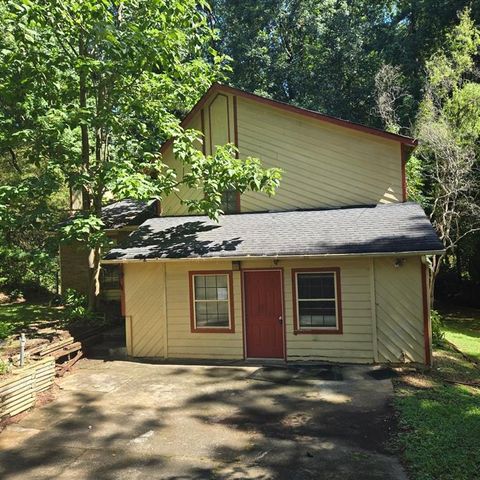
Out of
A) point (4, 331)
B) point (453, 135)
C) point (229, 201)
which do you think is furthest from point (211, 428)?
point (453, 135)

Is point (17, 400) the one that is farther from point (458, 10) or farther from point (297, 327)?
point (458, 10)

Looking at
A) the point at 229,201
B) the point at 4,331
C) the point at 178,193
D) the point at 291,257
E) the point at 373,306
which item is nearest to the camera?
the point at 291,257

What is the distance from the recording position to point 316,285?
1126 centimetres

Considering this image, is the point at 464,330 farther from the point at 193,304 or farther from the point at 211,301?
the point at 193,304

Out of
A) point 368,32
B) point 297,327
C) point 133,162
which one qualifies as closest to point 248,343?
point 297,327

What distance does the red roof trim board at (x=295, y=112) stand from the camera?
1225 centimetres

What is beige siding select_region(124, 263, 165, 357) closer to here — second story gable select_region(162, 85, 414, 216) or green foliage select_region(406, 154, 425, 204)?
second story gable select_region(162, 85, 414, 216)

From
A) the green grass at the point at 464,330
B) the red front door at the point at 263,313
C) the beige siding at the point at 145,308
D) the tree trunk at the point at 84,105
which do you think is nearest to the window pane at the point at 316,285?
the red front door at the point at 263,313

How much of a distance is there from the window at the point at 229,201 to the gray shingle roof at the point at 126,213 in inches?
108

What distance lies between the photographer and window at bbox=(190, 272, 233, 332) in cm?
1184

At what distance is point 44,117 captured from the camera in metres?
12.3

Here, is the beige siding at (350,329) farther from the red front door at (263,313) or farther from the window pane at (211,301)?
the window pane at (211,301)

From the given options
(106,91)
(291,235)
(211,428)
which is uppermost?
(106,91)

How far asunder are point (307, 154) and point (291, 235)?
2.87 m
